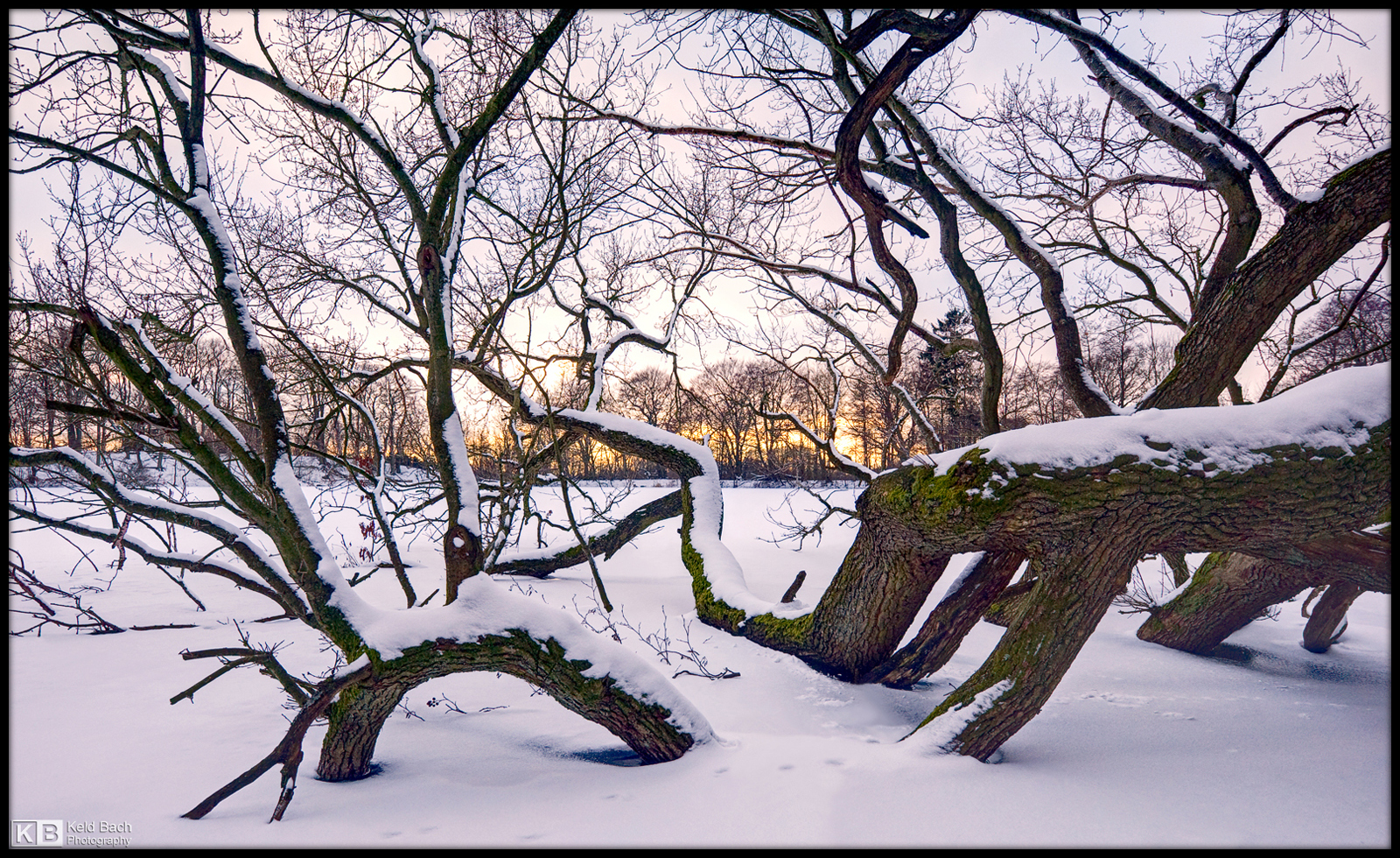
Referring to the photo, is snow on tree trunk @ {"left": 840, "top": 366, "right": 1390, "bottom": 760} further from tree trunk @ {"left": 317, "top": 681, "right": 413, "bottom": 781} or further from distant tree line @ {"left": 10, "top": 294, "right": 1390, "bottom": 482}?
tree trunk @ {"left": 317, "top": 681, "right": 413, "bottom": 781}

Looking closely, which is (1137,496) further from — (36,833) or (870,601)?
(36,833)

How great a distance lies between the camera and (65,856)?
6.92 ft

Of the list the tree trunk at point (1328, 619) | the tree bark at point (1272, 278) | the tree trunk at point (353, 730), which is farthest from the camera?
the tree trunk at point (1328, 619)

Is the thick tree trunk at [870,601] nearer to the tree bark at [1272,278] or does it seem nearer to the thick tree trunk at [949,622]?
the thick tree trunk at [949,622]

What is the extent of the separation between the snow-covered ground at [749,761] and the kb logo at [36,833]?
9cm

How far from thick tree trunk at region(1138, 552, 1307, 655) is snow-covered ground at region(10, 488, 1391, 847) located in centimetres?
20

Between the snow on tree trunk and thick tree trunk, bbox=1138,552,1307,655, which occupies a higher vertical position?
the snow on tree trunk

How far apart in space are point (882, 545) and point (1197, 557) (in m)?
9.37

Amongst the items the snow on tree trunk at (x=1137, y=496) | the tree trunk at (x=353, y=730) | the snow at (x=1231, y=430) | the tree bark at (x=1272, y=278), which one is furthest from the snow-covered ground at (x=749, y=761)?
the tree bark at (x=1272, y=278)

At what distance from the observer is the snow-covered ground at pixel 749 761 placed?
2264 mm

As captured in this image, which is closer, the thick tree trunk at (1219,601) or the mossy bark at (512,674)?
the mossy bark at (512,674)

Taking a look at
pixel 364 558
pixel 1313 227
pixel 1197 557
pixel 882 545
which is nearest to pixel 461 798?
pixel 882 545

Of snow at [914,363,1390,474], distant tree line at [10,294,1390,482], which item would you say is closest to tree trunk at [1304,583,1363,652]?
distant tree line at [10,294,1390,482]

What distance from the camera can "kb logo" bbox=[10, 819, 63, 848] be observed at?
225 centimetres
